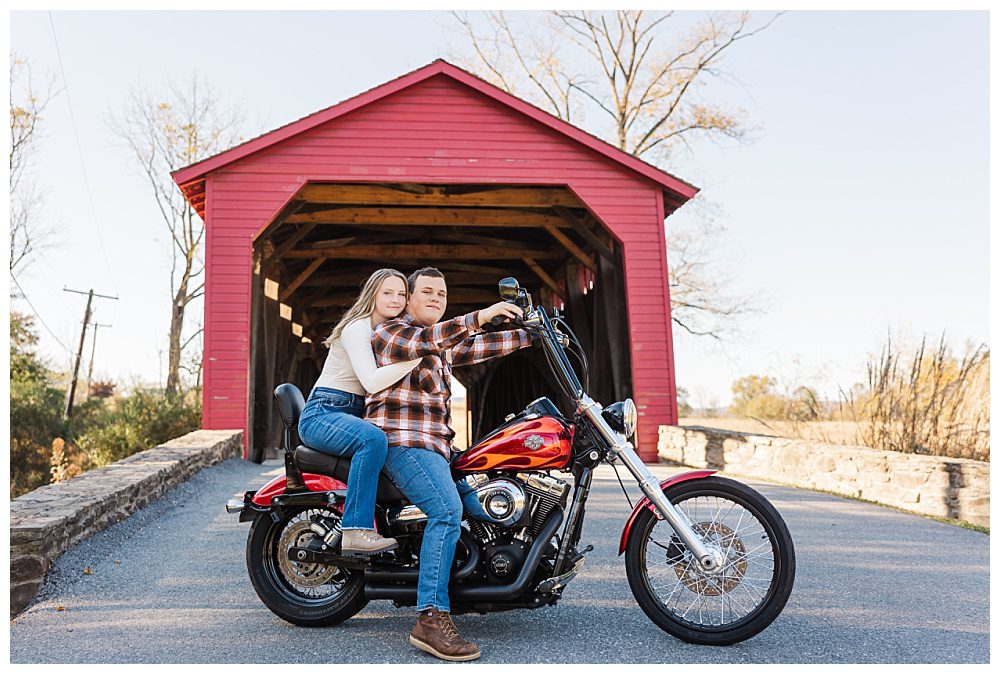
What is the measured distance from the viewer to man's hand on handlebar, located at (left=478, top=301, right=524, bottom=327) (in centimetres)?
287

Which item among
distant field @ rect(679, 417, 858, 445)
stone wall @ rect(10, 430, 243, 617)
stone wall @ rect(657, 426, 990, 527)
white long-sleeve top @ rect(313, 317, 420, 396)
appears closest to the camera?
white long-sleeve top @ rect(313, 317, 420, 396)

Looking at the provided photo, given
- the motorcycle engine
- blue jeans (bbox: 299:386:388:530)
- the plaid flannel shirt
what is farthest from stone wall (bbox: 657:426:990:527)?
blue jeans (bbox: 299:386:388:530)

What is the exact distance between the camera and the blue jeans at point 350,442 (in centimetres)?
292

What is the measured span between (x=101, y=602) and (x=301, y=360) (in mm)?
13922

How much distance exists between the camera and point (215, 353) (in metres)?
10.1

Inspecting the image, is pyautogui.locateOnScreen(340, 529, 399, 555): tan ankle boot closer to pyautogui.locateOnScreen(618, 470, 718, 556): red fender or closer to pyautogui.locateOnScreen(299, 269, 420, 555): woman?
pyautogui.locateOnScreen(299, 269, 420, 555): woman

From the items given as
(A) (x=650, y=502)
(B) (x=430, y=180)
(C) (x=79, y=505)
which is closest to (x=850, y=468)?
(A) (x=650, y=502)

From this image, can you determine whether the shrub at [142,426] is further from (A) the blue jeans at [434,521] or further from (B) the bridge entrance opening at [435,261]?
(A) the blue jeans at [434,521]

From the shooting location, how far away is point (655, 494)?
294 cm

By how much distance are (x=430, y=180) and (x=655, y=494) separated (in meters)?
8.18

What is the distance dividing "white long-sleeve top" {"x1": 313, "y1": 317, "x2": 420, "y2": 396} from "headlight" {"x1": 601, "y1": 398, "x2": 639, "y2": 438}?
0.73 m

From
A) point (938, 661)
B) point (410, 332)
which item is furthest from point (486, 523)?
point (938, 661)

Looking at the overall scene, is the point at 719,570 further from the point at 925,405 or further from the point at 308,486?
the point at 925,405

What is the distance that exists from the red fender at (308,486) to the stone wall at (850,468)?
515cm
